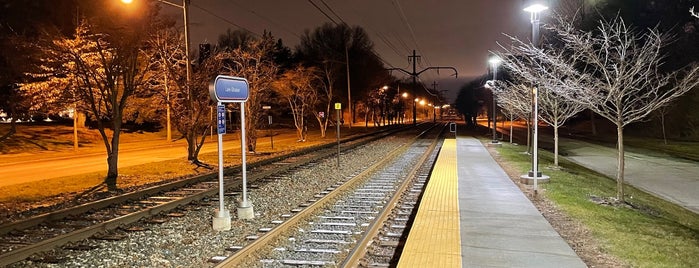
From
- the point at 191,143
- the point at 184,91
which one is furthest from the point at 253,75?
the point at 191,143

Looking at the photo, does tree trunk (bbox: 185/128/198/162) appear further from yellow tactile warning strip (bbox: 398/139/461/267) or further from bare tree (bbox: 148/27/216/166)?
yellow tactile warning strip (bbox: 398/139/461/267)

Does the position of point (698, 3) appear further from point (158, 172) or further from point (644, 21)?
point (158, 172)

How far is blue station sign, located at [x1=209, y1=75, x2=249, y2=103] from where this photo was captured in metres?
9.48

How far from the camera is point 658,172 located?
2366 cm

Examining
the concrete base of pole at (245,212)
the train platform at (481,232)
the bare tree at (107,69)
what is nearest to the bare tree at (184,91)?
the bare tree at (107,69)

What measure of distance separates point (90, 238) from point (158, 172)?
431 inches

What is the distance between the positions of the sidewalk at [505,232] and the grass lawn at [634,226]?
0.79 metres

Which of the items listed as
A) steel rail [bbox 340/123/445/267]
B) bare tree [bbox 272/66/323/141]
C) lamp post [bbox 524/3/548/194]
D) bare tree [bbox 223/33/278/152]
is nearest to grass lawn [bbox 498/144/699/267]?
lamp post [bbox 524/3/548/194]

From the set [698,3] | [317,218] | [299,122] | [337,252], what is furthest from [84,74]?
[698,3]

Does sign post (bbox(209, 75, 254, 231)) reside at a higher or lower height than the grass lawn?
higher

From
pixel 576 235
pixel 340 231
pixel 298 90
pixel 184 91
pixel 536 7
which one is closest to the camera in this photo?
pixel 576 235

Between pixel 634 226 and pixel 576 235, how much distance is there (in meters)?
1.85

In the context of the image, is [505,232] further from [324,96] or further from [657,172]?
[324,96]

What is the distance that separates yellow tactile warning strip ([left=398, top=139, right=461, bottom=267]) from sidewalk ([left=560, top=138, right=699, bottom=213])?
8789mm
